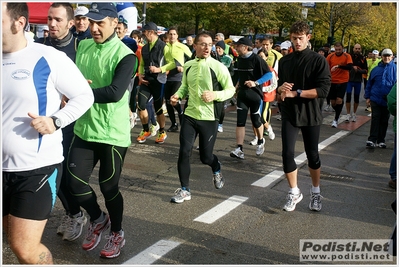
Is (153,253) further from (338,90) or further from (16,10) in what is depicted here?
(338,90)

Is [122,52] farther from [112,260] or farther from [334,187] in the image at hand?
[334,187]

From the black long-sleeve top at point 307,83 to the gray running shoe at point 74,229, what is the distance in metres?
2.38

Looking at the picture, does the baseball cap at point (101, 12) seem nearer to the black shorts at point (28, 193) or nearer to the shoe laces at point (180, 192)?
the black shorts at point (28, 193)

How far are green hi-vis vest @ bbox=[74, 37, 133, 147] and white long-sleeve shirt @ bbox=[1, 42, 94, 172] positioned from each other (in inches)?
36.1

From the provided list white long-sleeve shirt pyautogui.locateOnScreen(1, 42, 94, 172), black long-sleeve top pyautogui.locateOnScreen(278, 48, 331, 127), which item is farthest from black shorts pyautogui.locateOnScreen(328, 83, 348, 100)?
white long-sleeve shirt pyautogui.locateOnScreen(1, 42, 94, 172)

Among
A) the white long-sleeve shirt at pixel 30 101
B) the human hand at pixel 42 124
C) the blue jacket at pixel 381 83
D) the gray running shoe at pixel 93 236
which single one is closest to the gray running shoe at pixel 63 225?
the gray running shoe at pixel 93 236

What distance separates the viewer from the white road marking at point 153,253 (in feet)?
14.2

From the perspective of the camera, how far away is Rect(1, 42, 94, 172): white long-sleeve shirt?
3.16 m

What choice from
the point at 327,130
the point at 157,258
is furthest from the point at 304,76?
the point at 327,130

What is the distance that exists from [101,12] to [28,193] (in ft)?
5.29

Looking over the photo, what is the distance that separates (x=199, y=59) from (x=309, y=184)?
7.45ft

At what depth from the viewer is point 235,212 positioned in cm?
577

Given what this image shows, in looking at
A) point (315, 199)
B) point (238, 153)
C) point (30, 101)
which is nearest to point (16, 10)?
point (30, 101)

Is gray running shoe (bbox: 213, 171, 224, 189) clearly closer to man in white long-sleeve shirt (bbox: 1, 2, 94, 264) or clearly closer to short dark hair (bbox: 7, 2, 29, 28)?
man in white long-sleeve shirt (bbox: 1, 2, 94, 264)
